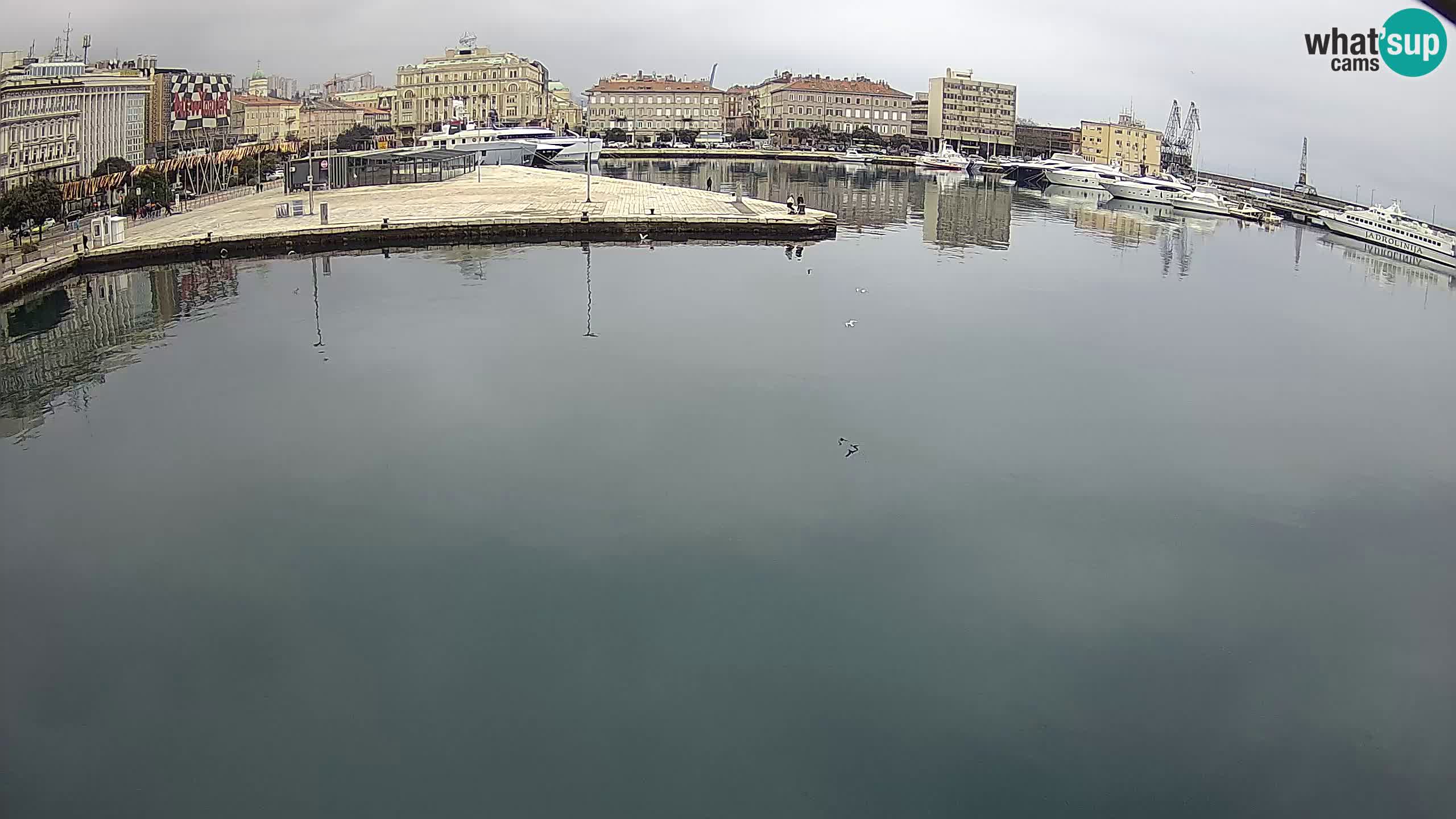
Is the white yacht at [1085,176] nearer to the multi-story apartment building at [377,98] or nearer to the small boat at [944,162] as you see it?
the small boat at [944,162]

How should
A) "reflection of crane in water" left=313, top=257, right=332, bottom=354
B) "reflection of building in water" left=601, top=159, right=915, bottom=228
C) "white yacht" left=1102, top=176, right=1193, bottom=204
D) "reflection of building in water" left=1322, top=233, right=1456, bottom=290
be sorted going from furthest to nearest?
1. "white yacht" left=1102, top=176, right=1193, bottom=204
2. "reflection of building in water" left=601, top=159, right=915, bottom=228
3. "reflection of building in water" left=1322, top=233, right=1456, bottom=290
4. "reflection of crane in water" left=313, top=257, right=332, bottom=354

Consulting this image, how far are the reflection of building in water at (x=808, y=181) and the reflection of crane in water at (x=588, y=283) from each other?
7859mm

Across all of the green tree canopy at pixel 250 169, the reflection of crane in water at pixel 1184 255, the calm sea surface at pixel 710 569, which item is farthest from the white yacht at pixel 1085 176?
the calm sea surface at pixel 710 569

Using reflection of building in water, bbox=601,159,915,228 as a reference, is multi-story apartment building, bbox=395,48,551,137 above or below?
above

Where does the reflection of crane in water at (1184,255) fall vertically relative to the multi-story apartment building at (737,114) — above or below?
below

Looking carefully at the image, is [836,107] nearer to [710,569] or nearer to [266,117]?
[266,117]

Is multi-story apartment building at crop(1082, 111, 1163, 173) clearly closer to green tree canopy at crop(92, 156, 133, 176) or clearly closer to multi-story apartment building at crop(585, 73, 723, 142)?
multi-story apartment building at crop(585, 73, 723, 142)

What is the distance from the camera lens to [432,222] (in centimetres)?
2141

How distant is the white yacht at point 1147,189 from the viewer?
137ft

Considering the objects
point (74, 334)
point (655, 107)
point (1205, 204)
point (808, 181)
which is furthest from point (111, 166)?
point (655, 107)

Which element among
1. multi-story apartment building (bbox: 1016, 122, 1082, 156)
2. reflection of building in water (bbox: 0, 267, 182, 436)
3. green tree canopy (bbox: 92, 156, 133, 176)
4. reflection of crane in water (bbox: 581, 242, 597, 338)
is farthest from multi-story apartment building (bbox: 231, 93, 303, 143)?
multi-story apartment building (bbox: 1016, 122, 1082, 156)

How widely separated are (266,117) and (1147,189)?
44.2 metres

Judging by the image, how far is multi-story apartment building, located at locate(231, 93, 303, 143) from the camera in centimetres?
→ 5800

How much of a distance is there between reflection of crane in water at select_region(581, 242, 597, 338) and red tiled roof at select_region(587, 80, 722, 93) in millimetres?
52800
